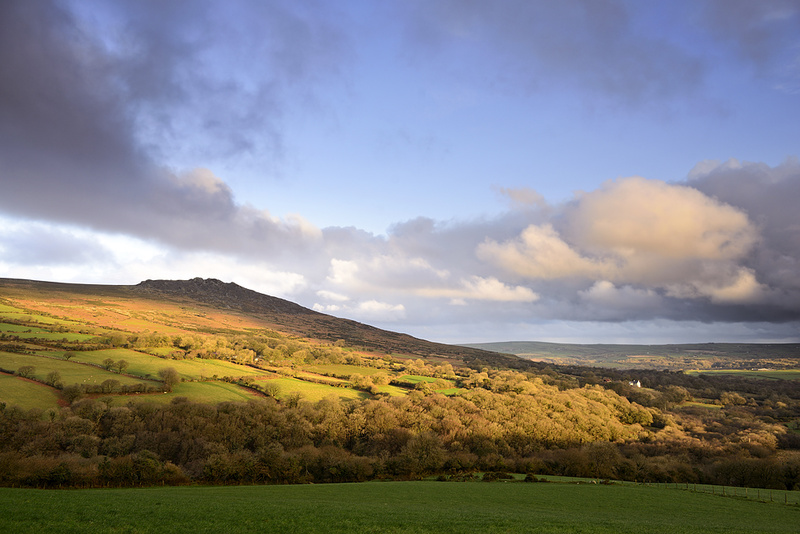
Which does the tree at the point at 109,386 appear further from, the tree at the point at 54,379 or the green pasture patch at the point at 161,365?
the green pasture patch at the point at 161,365

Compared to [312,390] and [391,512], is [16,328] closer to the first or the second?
[312,390]

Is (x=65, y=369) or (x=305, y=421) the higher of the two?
(x=65, y=369)

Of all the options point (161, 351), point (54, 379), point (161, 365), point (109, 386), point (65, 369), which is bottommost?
point (109, 386)

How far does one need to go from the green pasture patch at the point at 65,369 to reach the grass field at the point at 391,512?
47.8 m

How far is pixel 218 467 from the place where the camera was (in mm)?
45188

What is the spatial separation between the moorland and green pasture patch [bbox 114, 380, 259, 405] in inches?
15.1

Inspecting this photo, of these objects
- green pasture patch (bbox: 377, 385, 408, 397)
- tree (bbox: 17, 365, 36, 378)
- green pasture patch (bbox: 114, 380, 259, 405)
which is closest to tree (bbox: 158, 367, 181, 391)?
green pasture patch (bbox: 114, 380, 259, 405)

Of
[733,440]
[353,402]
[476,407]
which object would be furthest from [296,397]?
[733,440]

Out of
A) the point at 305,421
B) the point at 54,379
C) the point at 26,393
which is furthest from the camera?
the point at 305,421

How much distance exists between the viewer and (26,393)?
5897 cm

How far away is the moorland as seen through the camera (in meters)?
49.3

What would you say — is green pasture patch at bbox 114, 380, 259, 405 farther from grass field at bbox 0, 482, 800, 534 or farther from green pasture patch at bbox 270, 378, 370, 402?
grass field at bbox 0, 482, 800, 534

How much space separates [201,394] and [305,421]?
19.9 meters

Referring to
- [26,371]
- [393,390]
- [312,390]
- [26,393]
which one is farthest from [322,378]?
[26,393]
